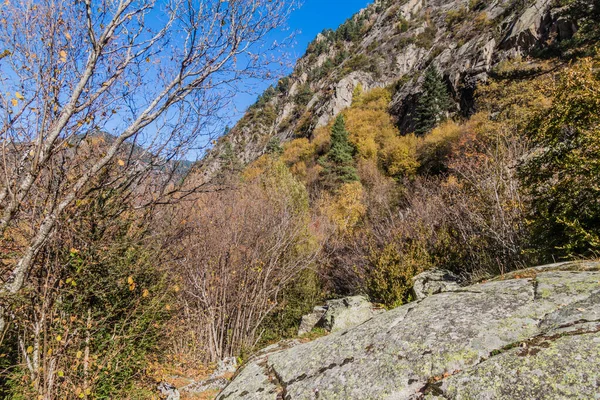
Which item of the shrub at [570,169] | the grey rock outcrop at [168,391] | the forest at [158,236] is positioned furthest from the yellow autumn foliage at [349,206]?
the grey rock outcrop at [168,391]

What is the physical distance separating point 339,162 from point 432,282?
27.1m

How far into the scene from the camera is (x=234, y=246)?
679 cm

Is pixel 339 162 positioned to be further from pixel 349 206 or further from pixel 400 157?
pixel 349 206

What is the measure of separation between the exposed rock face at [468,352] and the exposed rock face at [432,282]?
3.72 meters

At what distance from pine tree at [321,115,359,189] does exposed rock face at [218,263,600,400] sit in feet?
90.3

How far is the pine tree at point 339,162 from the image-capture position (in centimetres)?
3059

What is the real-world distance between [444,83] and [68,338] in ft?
137

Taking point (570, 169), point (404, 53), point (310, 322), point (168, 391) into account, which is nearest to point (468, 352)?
point (570, 169)

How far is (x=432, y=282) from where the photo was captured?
22.3ft

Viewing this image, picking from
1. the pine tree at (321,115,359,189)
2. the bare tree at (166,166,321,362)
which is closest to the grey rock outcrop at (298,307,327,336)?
the bare tree at (166,166,321,362)

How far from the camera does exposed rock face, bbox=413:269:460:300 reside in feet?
21.5

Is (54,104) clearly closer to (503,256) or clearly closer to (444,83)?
(503,256)

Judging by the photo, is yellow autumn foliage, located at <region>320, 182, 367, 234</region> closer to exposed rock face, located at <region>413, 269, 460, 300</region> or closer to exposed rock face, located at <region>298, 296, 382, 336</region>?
exposed rock face, located at <region>413, 269, 460, 300</region>

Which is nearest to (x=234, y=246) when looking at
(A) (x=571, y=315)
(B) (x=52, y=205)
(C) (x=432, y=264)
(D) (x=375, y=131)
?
(B) (x=52, y=205)
